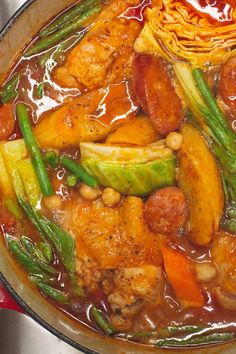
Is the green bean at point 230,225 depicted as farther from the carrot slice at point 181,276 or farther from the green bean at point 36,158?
the green bean at point 36,158

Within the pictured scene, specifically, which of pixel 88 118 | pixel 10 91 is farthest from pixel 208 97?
pixel 10 91

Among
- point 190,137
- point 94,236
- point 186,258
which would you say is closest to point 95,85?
point 190,137

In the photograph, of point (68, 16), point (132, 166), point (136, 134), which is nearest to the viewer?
point (132, 166)

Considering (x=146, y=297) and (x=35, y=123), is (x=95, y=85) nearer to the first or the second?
(x=35, y=123)

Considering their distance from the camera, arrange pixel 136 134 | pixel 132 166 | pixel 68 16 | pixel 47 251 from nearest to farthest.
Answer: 1. pixel 132 166
2. pixel 136 134
3. pixel 47 251
4. pixel 68 16

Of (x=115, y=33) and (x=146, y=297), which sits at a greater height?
(x=115, y=33)

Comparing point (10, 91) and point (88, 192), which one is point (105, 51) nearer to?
point (10, 91)

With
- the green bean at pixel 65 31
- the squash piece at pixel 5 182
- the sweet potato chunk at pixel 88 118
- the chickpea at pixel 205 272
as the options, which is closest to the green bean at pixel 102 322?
the chickpea at pixel 205 272
